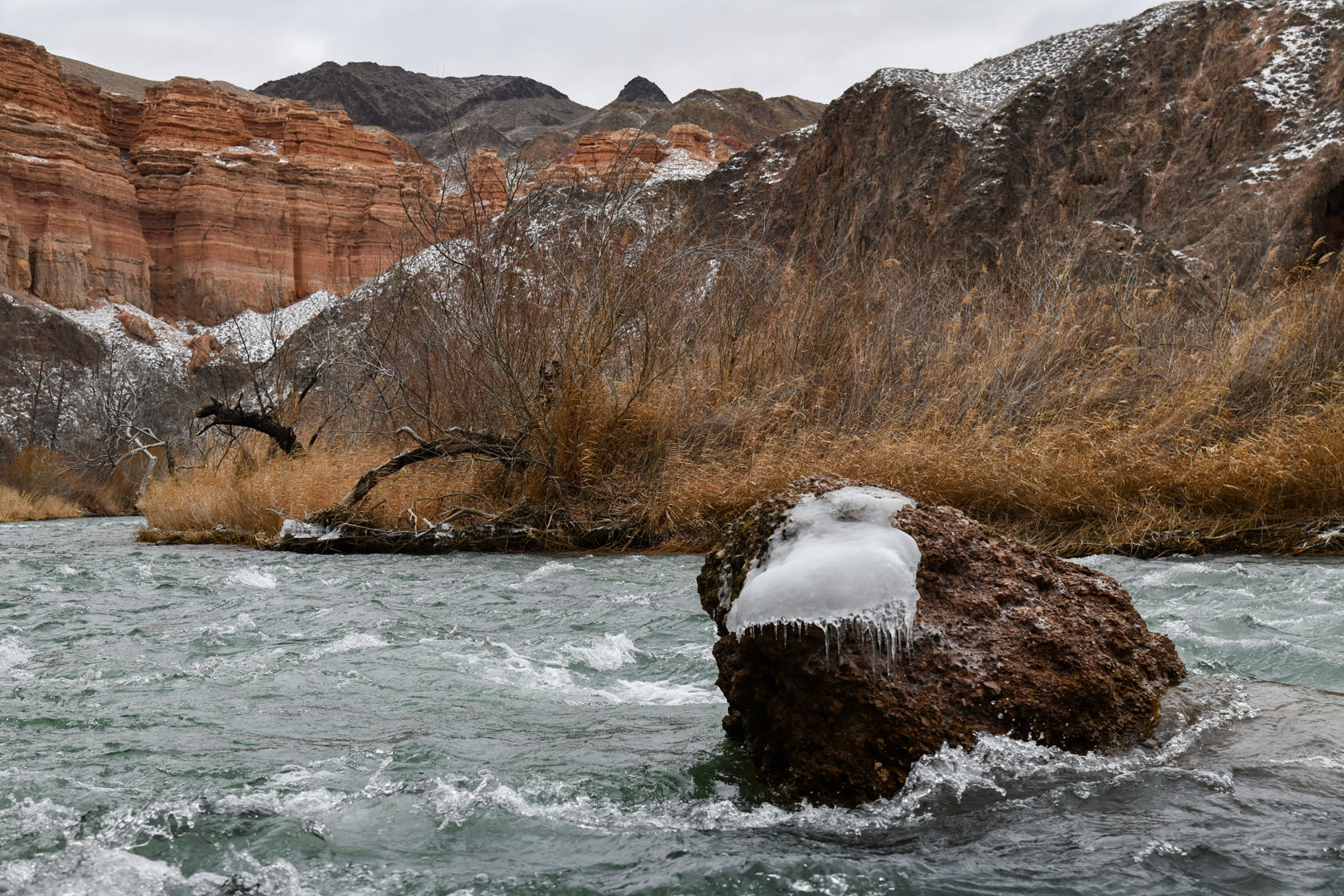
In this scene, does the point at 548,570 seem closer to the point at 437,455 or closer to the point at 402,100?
the point at 437,455

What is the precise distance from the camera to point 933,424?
8.32 m

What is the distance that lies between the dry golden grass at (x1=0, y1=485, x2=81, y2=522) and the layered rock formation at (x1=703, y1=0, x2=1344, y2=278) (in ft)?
49.9

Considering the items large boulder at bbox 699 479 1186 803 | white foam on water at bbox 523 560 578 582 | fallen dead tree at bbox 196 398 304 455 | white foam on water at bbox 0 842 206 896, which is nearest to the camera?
white foam on water at bbox 0 842 206 896

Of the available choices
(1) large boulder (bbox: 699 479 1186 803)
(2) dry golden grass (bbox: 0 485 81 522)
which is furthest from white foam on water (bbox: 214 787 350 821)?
(2) dry golden grass (bbox: 0 485 81 522)

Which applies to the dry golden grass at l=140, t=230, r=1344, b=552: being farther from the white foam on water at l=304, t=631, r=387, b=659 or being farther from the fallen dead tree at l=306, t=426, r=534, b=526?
the white foam on water at l=304, t=631, r=387, b=659

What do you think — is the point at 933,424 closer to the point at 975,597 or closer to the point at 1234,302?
the point at 1234,302

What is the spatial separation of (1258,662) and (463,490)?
736 centimetres

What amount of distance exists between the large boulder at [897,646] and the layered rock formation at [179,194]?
56.6m

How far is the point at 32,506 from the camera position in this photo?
2066 centimetres

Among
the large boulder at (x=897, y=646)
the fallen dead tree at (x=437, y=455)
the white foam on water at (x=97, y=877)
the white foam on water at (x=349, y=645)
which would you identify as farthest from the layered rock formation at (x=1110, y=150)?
the white foam on water at (x=97, y=877)

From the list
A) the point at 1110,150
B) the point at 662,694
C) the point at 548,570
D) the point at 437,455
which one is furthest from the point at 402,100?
the point at 662,694

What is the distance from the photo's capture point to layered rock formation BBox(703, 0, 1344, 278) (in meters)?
20.7

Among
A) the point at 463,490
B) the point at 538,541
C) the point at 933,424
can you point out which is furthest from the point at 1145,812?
the point at 463,490

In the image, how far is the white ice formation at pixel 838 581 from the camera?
2408mm
